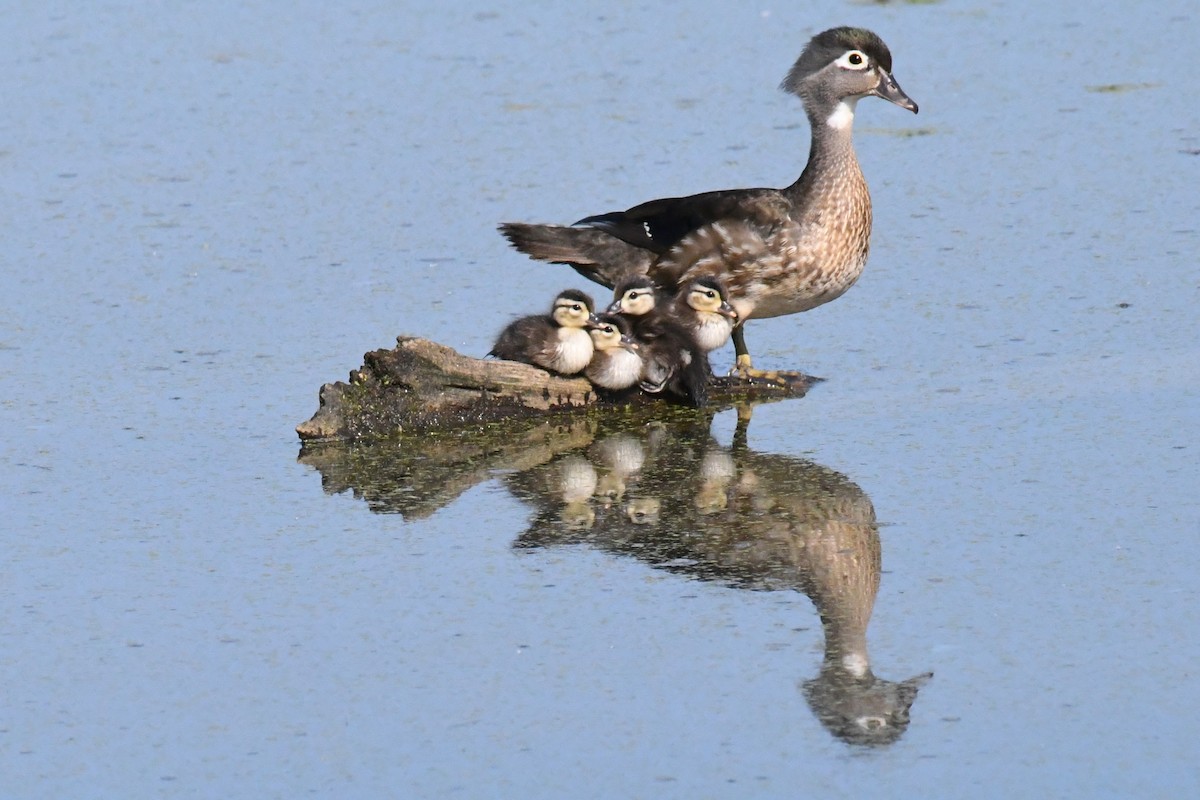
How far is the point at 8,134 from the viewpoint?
9633 millimetres

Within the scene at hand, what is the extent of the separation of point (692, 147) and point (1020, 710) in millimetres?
5394

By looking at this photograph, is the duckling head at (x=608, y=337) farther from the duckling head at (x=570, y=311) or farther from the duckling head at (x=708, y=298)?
the duckling head at (x=708, y=298)

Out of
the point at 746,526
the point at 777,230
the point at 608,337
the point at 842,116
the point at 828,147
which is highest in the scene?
the point at 842,116

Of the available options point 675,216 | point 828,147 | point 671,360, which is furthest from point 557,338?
point 828,147

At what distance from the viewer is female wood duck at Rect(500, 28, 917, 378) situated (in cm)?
720

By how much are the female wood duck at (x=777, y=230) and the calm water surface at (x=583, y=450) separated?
11.1 inches

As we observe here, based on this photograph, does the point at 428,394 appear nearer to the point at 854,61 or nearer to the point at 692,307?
the point at 692,307

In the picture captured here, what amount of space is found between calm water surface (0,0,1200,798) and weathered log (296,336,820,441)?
0.73 ft

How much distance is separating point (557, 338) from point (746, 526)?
1.50 meters

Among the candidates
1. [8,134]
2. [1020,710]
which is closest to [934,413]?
[1020,710]

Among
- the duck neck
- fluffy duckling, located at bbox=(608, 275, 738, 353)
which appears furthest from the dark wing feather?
fluffy duckling, located at bbox=(608, 275, 738, 353)

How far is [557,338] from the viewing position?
6570 millimetres

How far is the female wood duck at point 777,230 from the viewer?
7.20m

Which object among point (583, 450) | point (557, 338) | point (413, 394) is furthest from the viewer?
point (557, 338)
